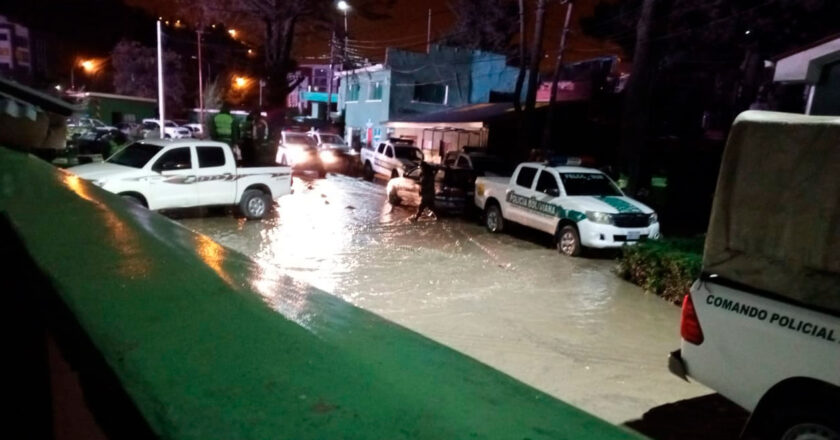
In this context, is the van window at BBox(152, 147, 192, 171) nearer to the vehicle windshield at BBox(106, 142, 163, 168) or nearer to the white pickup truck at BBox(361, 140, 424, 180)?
the vehicle windshield at BBox(106, 142, 163, 168)

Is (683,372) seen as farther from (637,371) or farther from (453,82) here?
(453,82)

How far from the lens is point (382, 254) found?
34.7 feet

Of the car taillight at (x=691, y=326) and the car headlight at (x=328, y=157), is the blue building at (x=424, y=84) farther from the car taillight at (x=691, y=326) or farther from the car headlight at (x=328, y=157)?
the car taillight at (x=691, y=326)

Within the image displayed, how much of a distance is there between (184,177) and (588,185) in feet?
28.1

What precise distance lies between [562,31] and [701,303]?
1904 cm

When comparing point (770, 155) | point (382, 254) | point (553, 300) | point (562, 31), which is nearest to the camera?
point (770, 155)

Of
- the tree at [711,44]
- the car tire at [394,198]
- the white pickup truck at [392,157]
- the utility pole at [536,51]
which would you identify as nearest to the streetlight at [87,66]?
the white pickup truck at [392,157]

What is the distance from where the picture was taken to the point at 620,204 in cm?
1113

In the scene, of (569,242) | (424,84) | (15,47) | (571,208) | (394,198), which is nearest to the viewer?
(571,208)

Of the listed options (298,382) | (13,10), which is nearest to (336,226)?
(298,382)

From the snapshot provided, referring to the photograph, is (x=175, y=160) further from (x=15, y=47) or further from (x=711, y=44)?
(x=15, y=47)

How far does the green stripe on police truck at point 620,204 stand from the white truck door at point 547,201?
85cm

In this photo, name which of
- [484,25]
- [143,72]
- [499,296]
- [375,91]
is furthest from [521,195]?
[143,72]

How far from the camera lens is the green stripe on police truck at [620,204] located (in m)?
10.9
